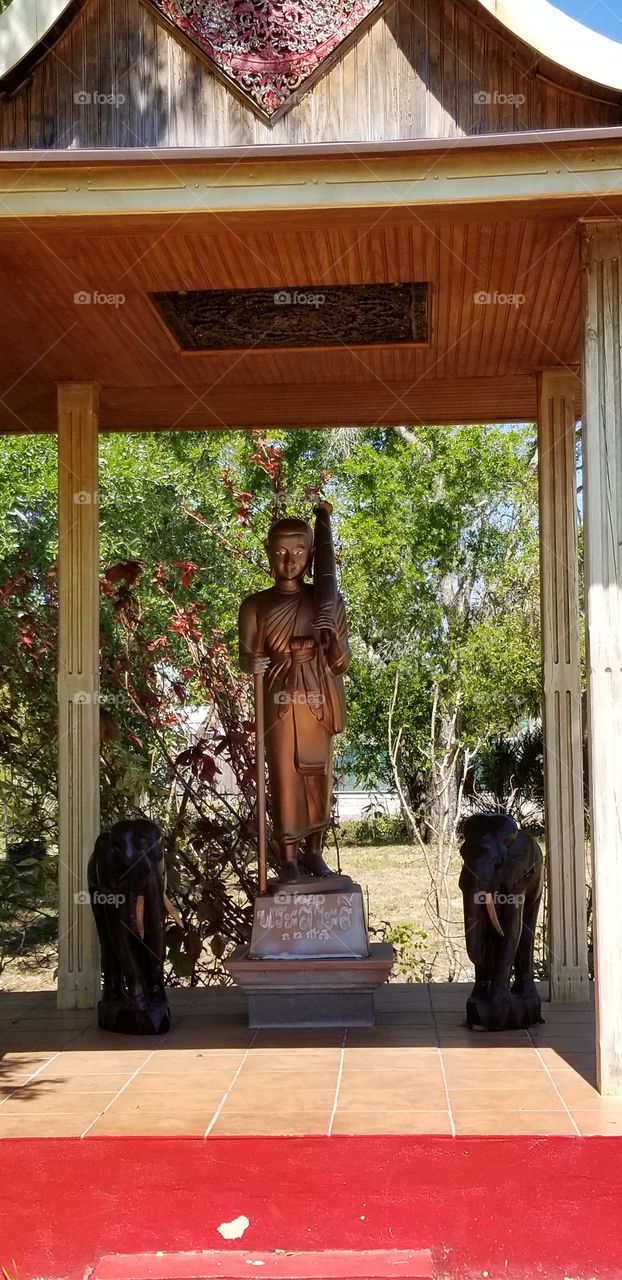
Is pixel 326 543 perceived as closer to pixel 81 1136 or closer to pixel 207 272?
pixel 207 272

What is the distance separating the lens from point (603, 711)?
4426 millimetres

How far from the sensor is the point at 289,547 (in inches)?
244

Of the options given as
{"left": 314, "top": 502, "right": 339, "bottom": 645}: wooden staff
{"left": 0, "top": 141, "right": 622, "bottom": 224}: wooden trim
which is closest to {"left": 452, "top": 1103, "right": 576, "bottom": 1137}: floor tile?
{"left": 314, "top": 502, "right": 339, "bottom": 645}: wooden staff

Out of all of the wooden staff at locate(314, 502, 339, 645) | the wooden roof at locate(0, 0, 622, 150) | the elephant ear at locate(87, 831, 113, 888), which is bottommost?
the elephant ear at locate(87, 831, 113, 888)

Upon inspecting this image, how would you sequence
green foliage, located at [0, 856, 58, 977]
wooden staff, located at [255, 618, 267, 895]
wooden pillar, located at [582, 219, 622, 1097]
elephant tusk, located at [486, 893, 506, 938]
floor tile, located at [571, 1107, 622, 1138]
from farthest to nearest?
green foliage, located at [0, 856, 58, 977] < wooden staff, located at [255, 618, 267, 895] < elephant tusk, located at [486, 893, 506, 938] < wooden pillar, located at [582, 219, 622, 1097] < floor tile, located at [571, 1107, 622, 1138]

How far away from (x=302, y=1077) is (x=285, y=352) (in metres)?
3.22

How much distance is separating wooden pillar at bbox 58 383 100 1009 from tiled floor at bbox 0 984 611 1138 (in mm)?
301

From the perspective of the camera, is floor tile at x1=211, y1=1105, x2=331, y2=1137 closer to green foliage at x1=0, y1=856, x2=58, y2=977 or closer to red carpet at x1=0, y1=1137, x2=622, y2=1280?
red carpet at x1=0, y1=1137, x2=622, y2=1280

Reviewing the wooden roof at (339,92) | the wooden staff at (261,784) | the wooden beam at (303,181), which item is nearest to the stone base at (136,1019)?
the wooden staff at (261,784)

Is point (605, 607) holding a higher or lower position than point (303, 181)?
lower

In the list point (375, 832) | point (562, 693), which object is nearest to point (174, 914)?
point (562, 693)

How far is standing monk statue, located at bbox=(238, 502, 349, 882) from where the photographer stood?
614cm

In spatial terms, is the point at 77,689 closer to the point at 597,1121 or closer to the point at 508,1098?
the point at 508,1098

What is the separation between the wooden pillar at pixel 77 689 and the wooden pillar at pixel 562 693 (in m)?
2.16
